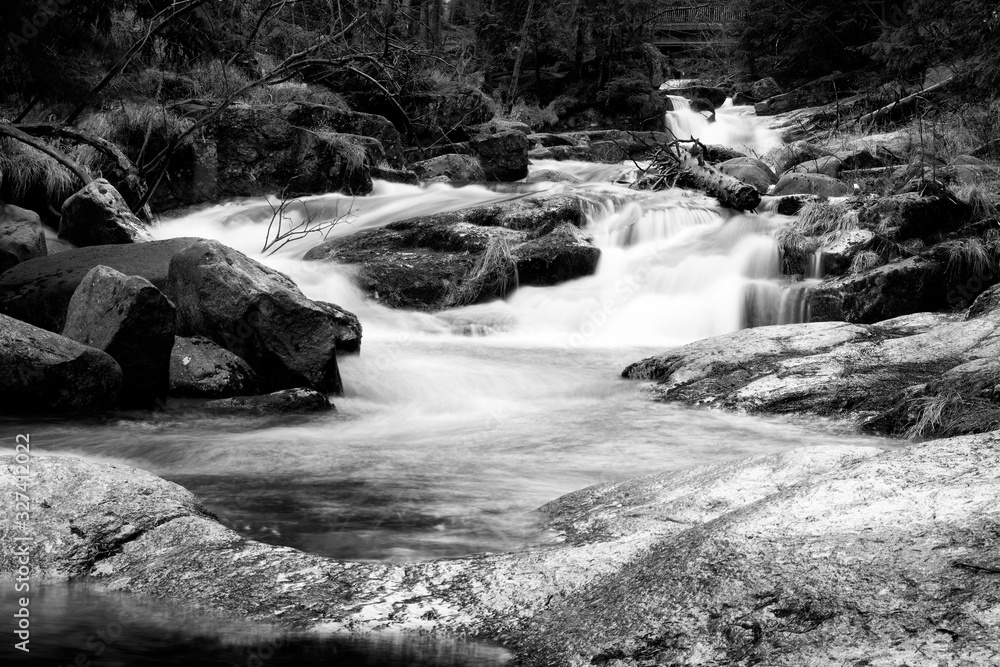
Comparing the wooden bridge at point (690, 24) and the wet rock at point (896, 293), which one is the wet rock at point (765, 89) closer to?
the wooden bridge at point (690, 24)

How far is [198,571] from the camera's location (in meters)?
3.04

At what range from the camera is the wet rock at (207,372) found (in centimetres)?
711

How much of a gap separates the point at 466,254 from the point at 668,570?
30.8 feet

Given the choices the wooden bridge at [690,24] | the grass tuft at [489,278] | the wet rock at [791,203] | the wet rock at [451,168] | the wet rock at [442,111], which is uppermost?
the wooden bridge at [690,24]

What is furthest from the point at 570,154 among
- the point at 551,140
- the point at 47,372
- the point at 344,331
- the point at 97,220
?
the point at 47,372

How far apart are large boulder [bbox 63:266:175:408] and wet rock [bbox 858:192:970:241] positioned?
8117 millimetres

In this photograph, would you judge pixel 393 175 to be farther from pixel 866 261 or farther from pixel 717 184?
pixel 866 261

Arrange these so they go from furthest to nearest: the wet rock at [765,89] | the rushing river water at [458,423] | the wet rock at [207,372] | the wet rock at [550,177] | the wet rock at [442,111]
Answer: the wet rock at [765,89] < the wet rock at [442,111] < the wet rock at [550,177] < the wet rock at [207,372] < the rushing river water at [458,423]

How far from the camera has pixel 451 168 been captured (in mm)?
17344

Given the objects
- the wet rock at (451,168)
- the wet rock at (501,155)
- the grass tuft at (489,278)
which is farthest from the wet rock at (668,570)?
the wet rock at (501,155)

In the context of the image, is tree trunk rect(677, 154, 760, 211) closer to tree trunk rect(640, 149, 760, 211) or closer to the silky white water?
tree trunk rect(640, 149, 760, 211)

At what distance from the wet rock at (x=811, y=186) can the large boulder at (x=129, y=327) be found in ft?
33.8

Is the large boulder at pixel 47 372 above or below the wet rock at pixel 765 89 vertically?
below

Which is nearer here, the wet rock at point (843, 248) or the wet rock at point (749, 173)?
the wet rock at point (843, 248)
